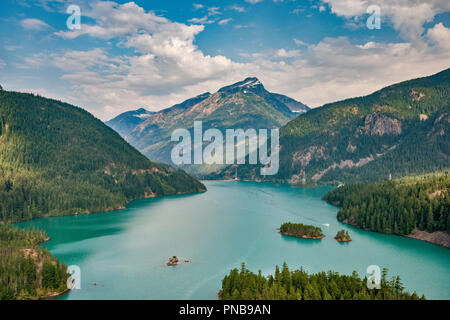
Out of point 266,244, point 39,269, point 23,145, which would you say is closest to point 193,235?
point 266,244

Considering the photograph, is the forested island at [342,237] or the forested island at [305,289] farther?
the forested island at [342,237]

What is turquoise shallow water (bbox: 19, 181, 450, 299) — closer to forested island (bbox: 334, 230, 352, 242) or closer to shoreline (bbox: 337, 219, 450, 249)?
forested island (bbox: 334, 230, 352, 242)

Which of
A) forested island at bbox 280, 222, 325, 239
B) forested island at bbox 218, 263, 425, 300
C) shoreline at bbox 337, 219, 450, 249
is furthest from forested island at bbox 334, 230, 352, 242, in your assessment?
forested island at bbox 218, 263, 425, 300

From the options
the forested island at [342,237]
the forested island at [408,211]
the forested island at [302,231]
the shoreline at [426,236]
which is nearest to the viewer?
the shoreline at [426,236]

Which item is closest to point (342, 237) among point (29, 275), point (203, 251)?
point (203, 251)

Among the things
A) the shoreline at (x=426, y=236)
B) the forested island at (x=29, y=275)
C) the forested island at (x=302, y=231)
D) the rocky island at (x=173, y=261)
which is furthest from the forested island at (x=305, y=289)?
the shoreline at (x=426, y=236)

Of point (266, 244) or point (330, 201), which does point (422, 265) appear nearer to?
point (266, 244)

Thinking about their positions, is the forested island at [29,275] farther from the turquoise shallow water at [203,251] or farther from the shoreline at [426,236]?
the shoreline at [426,236]
